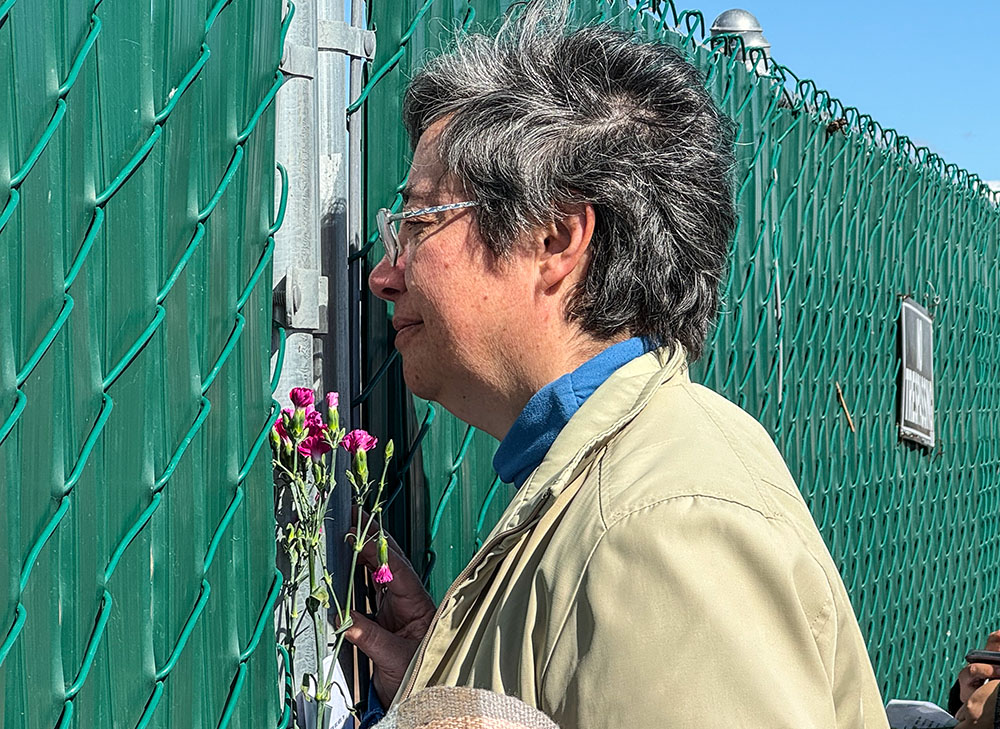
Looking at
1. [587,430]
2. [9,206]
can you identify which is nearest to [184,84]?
[9,206]

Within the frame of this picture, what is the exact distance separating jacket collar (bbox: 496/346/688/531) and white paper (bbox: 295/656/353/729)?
619mm

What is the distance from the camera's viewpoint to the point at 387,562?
6.81 ft

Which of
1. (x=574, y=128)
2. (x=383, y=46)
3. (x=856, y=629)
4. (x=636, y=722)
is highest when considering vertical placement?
(x=383, y=46)

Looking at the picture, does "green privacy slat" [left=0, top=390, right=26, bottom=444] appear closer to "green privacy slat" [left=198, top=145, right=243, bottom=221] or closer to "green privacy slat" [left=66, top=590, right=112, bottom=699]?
"green privacy slat" [left=66, top=590, right=112, bottom=699]

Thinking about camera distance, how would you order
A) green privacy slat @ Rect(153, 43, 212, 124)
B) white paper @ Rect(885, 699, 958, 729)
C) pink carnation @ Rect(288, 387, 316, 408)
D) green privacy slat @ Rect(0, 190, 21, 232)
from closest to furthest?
green privacy slat @ Rect(0, 190, 21, 232), green privacy slat @ Rect(153, 43, 212, 124), pink carnation @ Rect(288, 387, 316, 408), white paper @ Rect(885, 699, 958, 729)

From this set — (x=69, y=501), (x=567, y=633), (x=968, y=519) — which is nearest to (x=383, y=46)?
(x=69, y=501)

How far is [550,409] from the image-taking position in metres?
1.71

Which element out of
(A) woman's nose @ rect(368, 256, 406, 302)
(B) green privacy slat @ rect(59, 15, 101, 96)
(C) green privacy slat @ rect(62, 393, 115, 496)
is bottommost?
(C) green privacy slat @ rect(62, 393, 115, 496)

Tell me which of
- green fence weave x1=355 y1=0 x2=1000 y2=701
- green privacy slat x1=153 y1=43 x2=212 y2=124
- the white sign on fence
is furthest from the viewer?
the white sign on fence

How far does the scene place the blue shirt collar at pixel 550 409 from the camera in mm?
1698

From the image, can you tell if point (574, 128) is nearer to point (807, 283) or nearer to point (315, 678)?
point (315, 678)

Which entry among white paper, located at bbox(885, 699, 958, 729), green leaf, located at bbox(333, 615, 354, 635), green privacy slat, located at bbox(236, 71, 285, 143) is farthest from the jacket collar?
white paper, located at bbox(885, 699, 958, 729)

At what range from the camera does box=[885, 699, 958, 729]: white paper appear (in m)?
3.94

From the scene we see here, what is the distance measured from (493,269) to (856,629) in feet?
2.35
